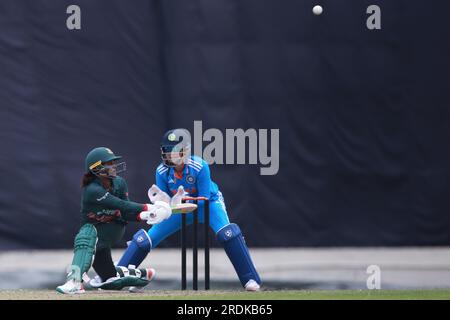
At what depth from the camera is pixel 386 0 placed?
12.8m

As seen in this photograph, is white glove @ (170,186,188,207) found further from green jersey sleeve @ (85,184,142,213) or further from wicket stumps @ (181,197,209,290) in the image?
green jersey sleeve @ (85,184,142,213)

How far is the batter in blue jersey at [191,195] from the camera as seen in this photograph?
959cm

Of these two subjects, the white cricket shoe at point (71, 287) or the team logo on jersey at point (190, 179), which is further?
the team logo on jersey at point (190, 179)

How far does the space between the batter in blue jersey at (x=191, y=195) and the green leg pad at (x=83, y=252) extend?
65 cm

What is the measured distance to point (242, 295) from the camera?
29.5 feet

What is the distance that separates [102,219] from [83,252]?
318mm

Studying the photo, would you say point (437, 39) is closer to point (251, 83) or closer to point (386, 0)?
point (386, 0)

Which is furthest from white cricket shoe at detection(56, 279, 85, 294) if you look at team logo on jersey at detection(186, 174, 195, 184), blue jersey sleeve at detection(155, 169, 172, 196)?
team logo on jersey at detection(186, 174, 195, 184)

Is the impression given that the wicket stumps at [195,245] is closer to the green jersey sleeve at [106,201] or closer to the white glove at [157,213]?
the white glove at [157,213]

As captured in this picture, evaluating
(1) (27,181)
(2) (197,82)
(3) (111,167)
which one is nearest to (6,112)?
(1) (27,181)

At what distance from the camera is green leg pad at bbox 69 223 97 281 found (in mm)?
8930

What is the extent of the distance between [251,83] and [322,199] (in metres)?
1.45

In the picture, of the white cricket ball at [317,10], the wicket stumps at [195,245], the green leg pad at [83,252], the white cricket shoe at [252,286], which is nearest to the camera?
the green leg pad at [83,252]

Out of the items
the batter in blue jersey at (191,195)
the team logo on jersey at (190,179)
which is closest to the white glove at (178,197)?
the batter in blue jersey at (191,195)
